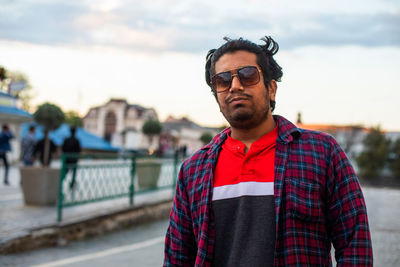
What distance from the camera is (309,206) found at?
6.25 ft

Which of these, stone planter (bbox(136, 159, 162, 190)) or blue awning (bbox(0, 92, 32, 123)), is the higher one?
blue awning (bbox(0, 92, 32, 123))

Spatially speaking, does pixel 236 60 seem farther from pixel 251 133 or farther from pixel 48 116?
pixel 48 116

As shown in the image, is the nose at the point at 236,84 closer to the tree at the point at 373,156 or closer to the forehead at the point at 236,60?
the forehead at the point at 236,60

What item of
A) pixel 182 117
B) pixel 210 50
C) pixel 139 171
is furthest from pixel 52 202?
pixel 182 117

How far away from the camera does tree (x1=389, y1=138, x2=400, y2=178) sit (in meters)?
32.5

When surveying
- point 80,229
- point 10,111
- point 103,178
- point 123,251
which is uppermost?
point 10,111

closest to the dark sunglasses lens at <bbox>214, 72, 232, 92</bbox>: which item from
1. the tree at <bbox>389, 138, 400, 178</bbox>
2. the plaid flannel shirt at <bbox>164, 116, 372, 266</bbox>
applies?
the plaid flannel shirt at <bbox>164, 116, 372, 266</bbox>

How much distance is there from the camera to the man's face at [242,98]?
2.13 meters

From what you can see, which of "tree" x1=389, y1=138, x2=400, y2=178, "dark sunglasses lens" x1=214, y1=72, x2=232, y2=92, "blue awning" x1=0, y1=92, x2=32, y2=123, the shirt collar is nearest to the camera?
the shirt collar

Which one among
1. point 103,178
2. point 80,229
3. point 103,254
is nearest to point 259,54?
point 103,254

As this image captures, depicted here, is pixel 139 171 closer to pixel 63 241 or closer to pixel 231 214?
pixel 63 241

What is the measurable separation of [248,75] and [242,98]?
0.38 feet

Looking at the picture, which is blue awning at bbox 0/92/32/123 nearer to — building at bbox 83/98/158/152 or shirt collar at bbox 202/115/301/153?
shirt collar at bbox 202/115/301/153

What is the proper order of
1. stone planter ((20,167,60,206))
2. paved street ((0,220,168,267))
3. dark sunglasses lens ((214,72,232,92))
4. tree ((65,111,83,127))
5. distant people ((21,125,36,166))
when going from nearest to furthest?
dark sunglasses lens ((214,72,232,92)) < paved street ((0,220,168,267)) < stone planter ((20,167,60,206)) < distant people ((21,125,36,166)) < tree ((65,111,83,127))
